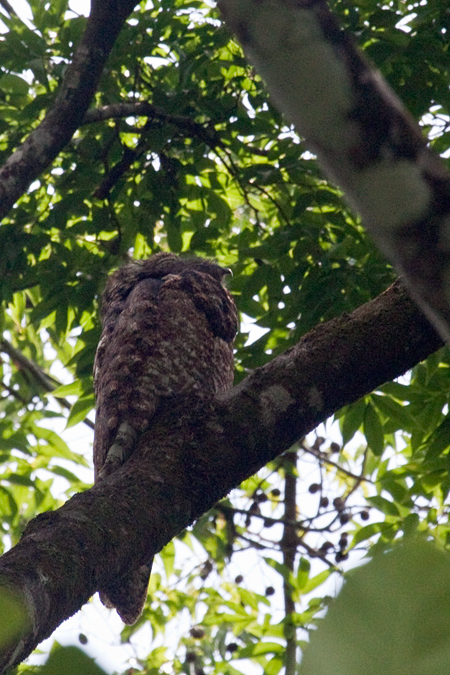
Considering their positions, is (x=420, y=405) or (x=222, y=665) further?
(x=222, y=665)

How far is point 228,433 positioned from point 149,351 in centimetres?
83

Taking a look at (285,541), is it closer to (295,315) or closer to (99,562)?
(295,315)

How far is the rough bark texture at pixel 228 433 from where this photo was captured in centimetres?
180


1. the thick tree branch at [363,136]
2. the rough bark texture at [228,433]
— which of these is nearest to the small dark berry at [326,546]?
the rough bark texture at [228,433]

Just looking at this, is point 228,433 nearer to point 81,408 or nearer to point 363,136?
point 363,136

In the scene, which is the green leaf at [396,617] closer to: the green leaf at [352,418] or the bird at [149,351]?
the bird at [149,351]

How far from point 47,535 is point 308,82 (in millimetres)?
1240

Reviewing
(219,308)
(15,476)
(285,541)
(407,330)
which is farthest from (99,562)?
(285,541)

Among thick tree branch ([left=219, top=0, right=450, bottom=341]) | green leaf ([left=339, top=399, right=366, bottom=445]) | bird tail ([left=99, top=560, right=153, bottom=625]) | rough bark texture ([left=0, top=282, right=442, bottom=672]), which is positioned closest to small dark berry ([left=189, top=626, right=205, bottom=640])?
green leaf ([left=339, top=399, right=366, bottom=445])

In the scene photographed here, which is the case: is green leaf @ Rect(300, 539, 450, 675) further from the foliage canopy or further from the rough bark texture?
the foliage canopy

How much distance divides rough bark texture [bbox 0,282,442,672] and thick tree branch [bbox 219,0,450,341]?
1.19m

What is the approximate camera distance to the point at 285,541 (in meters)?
4.76

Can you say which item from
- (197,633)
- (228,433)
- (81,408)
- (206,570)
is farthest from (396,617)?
(206,570)

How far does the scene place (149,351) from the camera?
2875 millimetres
